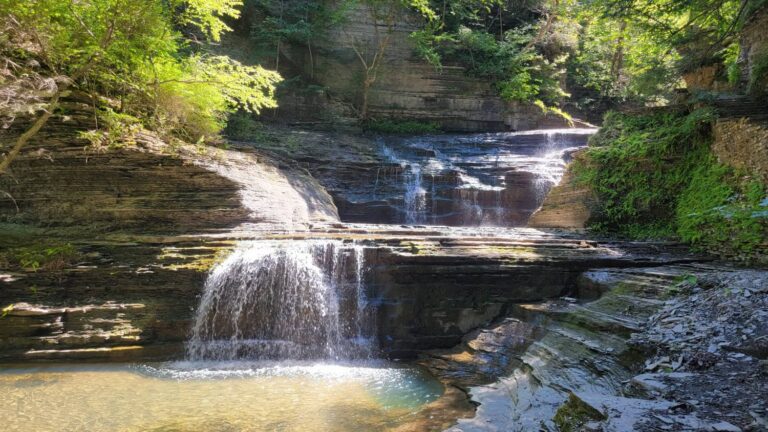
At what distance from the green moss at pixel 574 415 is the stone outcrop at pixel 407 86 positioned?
18076 millimetres

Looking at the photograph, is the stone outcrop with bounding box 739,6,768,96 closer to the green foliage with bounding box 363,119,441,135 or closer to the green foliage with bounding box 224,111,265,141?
the green foliage with bounding box 363,119,441,135

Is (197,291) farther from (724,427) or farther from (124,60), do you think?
(724,427)

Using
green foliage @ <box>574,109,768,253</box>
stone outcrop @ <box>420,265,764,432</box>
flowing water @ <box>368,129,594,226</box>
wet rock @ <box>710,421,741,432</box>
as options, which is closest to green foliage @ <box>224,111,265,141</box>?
flowing water @ <box>368,129,594,226</box>

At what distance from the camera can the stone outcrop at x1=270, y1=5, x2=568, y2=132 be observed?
2078 cm

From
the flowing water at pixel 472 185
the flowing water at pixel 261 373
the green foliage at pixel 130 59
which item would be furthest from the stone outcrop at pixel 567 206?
the green foliage at pixel 130 59

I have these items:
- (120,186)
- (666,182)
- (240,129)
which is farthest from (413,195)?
(120,186)

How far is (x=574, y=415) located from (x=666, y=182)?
8.08 metres

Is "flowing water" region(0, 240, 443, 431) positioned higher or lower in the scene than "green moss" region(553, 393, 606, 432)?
lower

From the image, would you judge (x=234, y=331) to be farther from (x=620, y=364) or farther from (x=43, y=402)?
(x=620, y=364)

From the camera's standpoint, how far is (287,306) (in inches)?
314

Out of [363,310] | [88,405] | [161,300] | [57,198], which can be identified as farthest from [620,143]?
[57,198]

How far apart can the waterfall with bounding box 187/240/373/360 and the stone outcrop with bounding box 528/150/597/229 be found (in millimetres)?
5979

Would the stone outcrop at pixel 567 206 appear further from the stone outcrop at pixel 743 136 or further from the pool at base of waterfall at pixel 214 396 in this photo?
the pool at base of waterfall at pixel 214 396

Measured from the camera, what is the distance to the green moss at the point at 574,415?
327 cm
